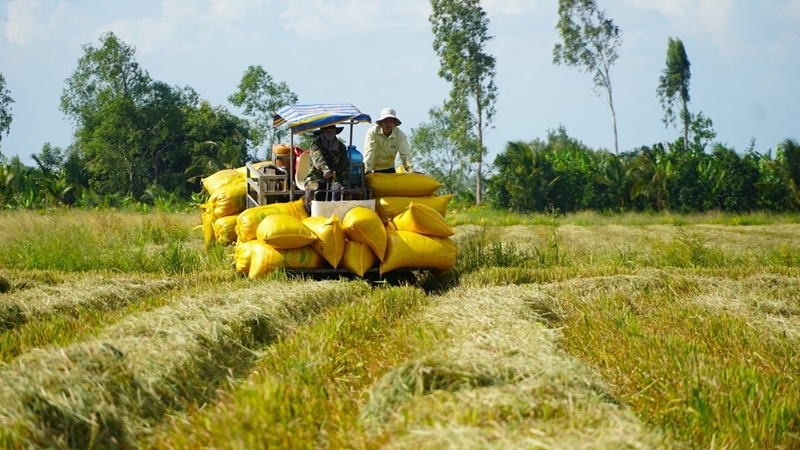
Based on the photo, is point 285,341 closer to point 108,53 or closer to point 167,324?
point 167,324

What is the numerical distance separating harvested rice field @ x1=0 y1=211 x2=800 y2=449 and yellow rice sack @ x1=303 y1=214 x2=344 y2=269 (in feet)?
2.05

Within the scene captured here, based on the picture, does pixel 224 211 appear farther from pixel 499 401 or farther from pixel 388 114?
pixel 499 401

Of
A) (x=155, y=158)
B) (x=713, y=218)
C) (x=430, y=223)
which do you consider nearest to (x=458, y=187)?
(x=155, y=158)

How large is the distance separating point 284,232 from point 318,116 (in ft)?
5.73

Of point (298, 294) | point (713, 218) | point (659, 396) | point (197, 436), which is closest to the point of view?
point (197, 436)

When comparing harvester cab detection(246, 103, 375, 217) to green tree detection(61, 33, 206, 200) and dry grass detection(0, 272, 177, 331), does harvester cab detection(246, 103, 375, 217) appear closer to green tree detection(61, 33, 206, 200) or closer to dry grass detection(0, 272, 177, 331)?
dry grass detection(0, 272, 177, 331)

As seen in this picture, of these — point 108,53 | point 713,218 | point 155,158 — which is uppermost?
point 108,53

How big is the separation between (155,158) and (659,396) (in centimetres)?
4321

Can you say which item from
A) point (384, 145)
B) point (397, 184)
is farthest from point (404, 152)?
point (397, 184)

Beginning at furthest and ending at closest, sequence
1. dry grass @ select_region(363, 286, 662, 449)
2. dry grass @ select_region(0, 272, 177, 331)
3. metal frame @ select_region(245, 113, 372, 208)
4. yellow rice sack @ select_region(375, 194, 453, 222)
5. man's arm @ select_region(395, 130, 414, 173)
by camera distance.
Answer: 1. man's arm @ select_region(395, 130, 414, 173)
2. metal frame @ select_region(245, 113, 372, 208)
3. yellow rice sack @ select_region(375, 194, 453, 222)
4. dry grass @ select_region(0, 272, 177, 331)
5. dry grass @ select_region(363, 286, 662, 449)

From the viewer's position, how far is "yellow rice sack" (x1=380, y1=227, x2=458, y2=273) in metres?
8.89

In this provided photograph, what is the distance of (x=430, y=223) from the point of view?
920cm

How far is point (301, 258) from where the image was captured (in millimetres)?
8742

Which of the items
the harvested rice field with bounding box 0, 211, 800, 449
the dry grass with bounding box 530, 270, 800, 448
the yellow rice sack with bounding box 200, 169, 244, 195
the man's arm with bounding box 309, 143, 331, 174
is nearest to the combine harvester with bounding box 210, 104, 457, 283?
the man's arm with bounding box 309, 143, 331, 174
